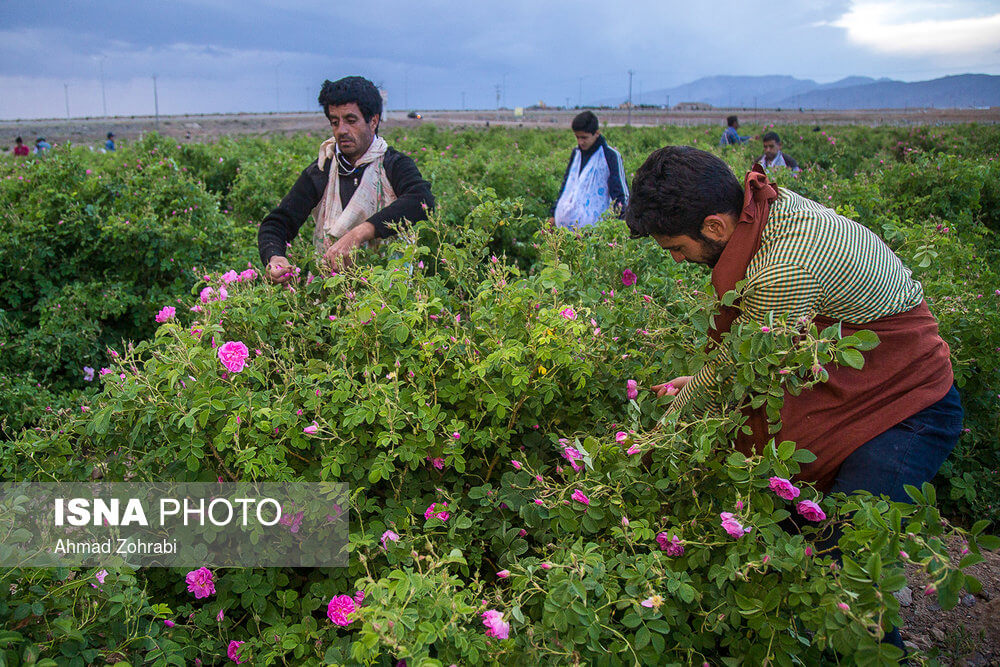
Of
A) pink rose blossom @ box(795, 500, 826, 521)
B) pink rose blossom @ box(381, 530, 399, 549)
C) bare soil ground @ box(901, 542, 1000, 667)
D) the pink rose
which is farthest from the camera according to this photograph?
bare soil ground @ box(901, 542, 1000, 667)

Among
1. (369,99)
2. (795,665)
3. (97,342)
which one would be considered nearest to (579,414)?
(795,665)

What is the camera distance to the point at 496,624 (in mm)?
1555

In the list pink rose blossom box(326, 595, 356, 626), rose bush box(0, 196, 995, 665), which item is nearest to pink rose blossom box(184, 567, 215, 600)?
rose bush box(0, 196, 995, 665)

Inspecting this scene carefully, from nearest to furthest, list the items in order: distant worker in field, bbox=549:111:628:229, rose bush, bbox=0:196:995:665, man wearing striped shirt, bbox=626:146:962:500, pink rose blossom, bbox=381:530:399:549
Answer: rose bush, bbox=0:196:995:665
man wearing striped shirt, bbox=626:146:962:500
pink rose blossom, bbox=381:530:399:549
distant worker in field, bbox=549:111:628:229

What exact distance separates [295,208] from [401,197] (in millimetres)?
653

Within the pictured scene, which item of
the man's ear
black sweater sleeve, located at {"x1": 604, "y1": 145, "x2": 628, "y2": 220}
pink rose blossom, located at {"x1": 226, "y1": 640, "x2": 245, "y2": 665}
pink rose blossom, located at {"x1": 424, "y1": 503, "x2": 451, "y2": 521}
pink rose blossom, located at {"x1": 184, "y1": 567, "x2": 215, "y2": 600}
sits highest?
black sweater sleeve, located at {"x1": 604, "y1": 145, "x2": 628, "y2": 220}

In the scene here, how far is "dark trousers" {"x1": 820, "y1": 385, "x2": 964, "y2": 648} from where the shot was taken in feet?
→ 5.99

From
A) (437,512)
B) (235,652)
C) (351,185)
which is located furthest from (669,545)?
(351,185)

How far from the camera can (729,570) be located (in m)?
1.64

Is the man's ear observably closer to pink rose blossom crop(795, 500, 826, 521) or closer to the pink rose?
pink rose blossom crop(795, 500, 826, 521)

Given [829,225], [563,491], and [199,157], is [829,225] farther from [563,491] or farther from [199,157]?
[199,157]

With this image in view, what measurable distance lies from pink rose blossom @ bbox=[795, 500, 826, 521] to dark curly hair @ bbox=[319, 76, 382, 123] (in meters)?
2.69

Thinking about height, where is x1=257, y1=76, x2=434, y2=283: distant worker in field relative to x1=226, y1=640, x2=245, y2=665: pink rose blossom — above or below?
above

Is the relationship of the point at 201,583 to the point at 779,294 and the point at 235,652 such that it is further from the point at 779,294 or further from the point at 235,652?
the point at 779,294
